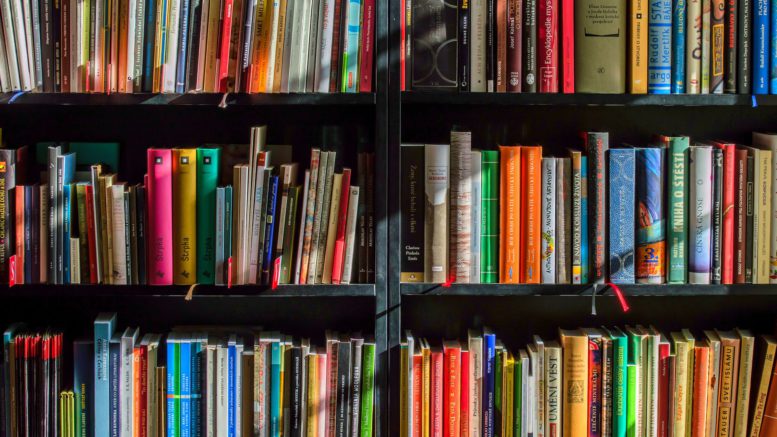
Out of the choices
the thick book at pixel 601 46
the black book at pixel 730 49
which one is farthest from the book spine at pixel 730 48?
the thick book at pixel 601 46

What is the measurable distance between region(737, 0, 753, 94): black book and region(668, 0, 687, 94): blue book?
118 millimetres

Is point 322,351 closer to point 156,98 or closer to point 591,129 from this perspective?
point 156,98

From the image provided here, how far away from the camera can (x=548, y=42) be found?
2129 millimetres

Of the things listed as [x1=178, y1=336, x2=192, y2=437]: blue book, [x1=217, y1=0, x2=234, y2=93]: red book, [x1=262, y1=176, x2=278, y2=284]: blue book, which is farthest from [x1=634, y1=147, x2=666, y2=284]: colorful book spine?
[x1=178, y1=336, x2=192, y2=437]: blue book

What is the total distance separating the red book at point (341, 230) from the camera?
2.14 metres

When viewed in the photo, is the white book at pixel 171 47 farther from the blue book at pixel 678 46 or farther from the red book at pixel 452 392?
the blue book at pixel 678 46

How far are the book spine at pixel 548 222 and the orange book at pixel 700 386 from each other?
0.38 meters

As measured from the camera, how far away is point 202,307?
8.02 ft

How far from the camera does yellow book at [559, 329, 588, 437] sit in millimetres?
2229

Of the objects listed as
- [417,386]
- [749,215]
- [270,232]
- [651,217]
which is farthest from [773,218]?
[270,232]

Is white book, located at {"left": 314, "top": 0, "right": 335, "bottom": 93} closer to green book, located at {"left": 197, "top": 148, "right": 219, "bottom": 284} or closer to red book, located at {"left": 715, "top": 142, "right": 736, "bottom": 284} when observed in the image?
green book, located at {"left": 197, "top": 148, "right": 219, "bottom": 284}

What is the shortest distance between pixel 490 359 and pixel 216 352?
600 millimetres

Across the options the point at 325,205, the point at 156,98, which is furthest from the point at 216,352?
the point at 156,98

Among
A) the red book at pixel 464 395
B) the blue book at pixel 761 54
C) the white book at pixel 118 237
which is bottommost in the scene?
the red book at pixel 464 395
